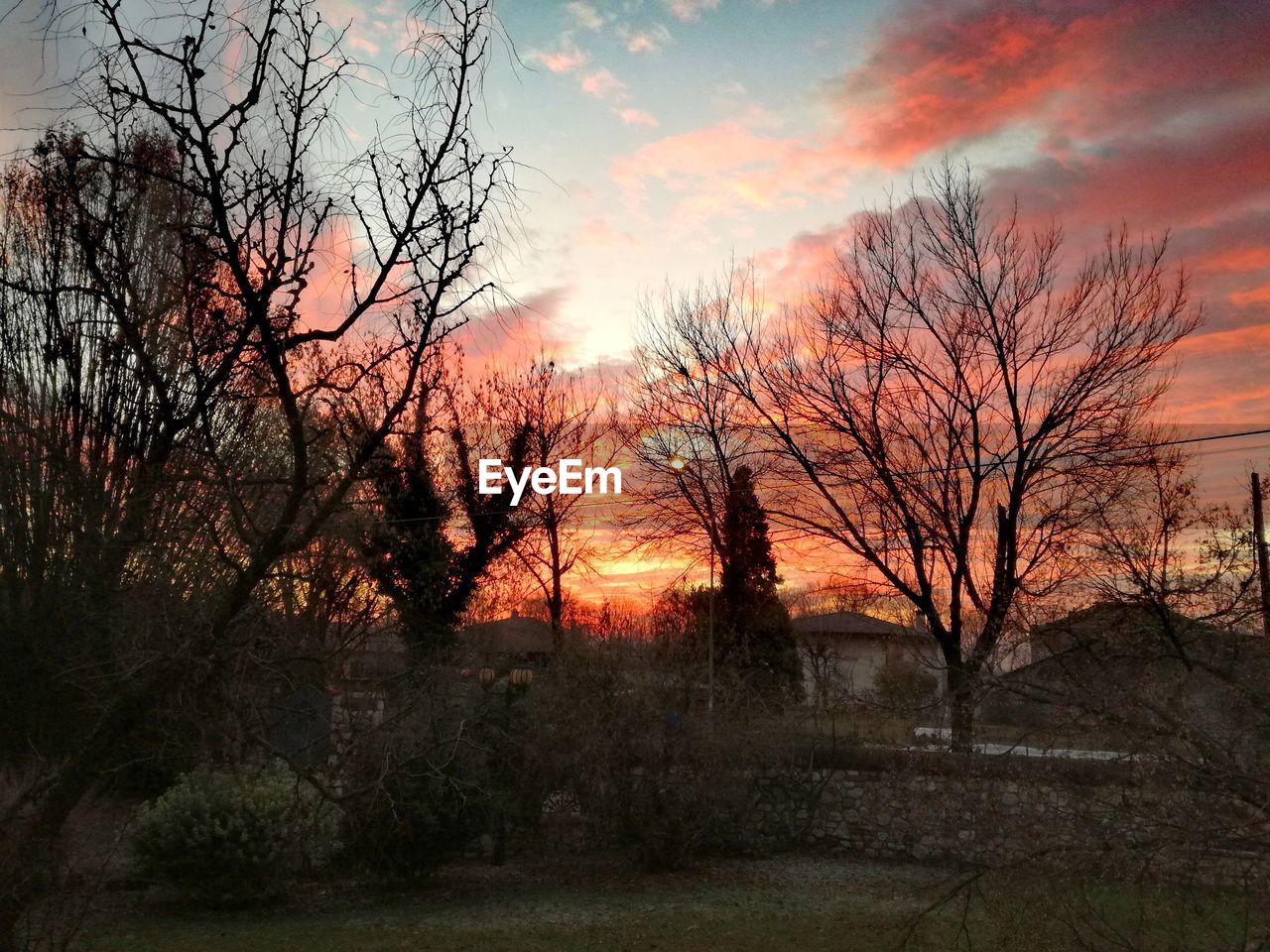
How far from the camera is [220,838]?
12.1m

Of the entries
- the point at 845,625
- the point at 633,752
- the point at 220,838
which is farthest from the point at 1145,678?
the point at 845,625

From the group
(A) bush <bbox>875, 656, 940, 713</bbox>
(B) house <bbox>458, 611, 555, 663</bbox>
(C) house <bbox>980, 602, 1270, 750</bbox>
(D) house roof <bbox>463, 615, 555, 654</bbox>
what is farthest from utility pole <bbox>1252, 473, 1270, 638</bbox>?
(D) house roof <bbox>463, 615, 555, 654</bbox>

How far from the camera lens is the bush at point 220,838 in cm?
1204

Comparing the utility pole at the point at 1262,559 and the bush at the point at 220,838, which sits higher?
the utility pole at the point at 1262,559

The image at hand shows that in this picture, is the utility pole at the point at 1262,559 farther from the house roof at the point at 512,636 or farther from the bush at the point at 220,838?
the house roof at the point at 512,636

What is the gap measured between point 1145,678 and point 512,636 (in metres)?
20.2

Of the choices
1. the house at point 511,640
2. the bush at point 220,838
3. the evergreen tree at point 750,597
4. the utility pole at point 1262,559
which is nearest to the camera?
the utility pole at point 1262,559

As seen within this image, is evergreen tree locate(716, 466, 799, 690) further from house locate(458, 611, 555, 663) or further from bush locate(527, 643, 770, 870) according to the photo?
bush locate(527, 643, 770, 870)

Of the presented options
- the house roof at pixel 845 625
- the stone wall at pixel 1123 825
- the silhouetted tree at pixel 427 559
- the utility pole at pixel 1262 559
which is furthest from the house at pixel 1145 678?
the house roof at pixel 845 625

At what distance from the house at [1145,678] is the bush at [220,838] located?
8.76 metres

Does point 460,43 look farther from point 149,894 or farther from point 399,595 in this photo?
point 399,595

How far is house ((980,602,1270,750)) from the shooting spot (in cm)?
609

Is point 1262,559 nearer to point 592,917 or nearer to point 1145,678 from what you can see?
point 1145,678

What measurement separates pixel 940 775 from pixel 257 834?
10014mm
